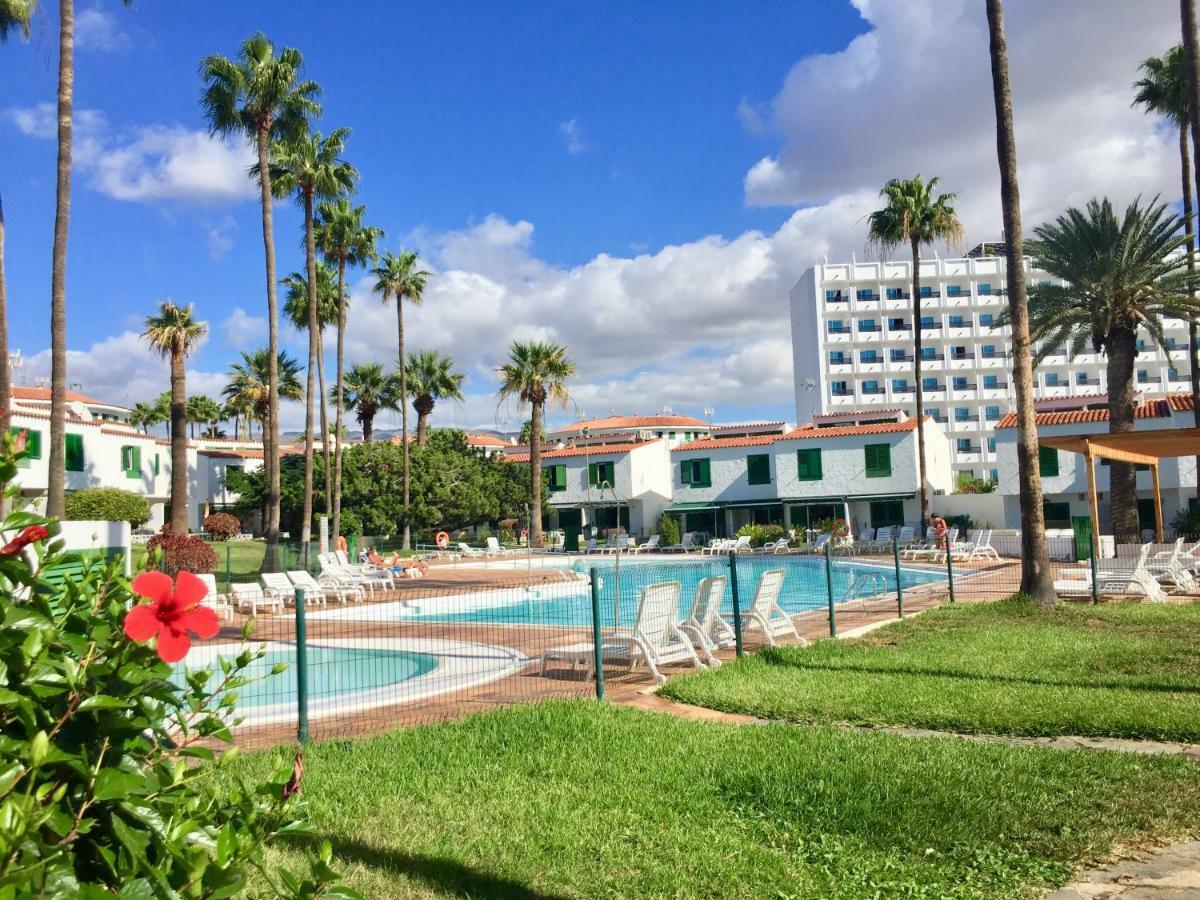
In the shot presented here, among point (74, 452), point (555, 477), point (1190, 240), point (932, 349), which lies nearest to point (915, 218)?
point (1190, 240)

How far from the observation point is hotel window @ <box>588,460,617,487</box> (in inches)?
1842

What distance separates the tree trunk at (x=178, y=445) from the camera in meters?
27.0

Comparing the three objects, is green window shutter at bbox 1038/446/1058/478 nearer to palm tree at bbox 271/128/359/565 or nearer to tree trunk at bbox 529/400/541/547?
tree trunk at bbox 529/400/541/547

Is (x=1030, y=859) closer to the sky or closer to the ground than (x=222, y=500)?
closer to the ground

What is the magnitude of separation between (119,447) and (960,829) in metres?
45.1

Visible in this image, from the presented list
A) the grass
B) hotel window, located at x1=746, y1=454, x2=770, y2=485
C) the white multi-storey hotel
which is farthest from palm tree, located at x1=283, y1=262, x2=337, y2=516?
the white multi-storey hotel

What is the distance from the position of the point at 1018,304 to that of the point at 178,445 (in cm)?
2375

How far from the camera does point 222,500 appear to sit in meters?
51.0

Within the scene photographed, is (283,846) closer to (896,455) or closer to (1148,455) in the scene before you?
(1148,455)

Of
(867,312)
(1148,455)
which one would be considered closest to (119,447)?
(1148,455)

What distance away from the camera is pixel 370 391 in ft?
176

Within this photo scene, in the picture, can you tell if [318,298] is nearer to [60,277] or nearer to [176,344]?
[176,344]

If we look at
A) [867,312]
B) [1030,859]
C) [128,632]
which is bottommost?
[1030,859]

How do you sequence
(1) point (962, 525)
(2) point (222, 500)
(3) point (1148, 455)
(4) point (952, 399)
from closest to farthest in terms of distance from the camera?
(3) point (1148, 455), (1) point (962, 525), (2) point (222, 500), (4) point (952, 399)
